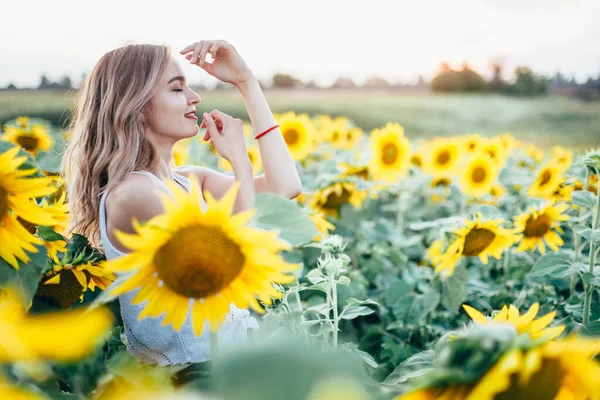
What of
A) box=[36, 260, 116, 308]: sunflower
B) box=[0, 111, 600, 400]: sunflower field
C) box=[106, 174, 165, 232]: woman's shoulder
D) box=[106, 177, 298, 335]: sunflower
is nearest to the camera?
box=[0, 111, 600, 400]: sunflower field

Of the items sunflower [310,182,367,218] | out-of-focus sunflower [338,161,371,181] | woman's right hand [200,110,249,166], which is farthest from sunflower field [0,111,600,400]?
out-of-focus sunflower [338,161,371,181]

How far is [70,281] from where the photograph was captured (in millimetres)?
1092

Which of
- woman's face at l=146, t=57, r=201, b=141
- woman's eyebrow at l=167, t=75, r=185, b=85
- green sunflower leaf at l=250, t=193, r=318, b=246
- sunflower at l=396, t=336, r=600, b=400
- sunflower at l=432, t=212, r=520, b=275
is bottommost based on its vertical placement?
sunflower at l=432, t=212, r=520, b=275

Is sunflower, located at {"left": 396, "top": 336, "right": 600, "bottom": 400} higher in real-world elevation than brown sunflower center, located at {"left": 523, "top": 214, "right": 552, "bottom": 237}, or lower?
higher

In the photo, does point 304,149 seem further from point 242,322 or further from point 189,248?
point 189,248

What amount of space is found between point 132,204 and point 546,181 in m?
1.93

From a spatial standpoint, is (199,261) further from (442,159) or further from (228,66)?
(442,159)

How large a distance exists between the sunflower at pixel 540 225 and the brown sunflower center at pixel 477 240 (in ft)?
0.42

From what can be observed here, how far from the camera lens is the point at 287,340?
0.46 meters

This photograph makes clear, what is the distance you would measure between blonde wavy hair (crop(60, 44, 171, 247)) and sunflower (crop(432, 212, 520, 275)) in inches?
38.7

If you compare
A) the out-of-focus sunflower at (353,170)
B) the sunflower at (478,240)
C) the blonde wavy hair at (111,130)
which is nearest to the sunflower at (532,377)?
the blonde wavy hair at (111,130)

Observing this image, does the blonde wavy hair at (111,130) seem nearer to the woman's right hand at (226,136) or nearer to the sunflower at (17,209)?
the woman's right hand at (226,136)

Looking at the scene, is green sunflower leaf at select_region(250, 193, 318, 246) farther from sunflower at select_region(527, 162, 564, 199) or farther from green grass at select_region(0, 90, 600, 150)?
green grass at select_region(0, 90, 600, 150)

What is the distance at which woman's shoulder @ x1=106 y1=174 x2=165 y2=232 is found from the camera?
1.34m
